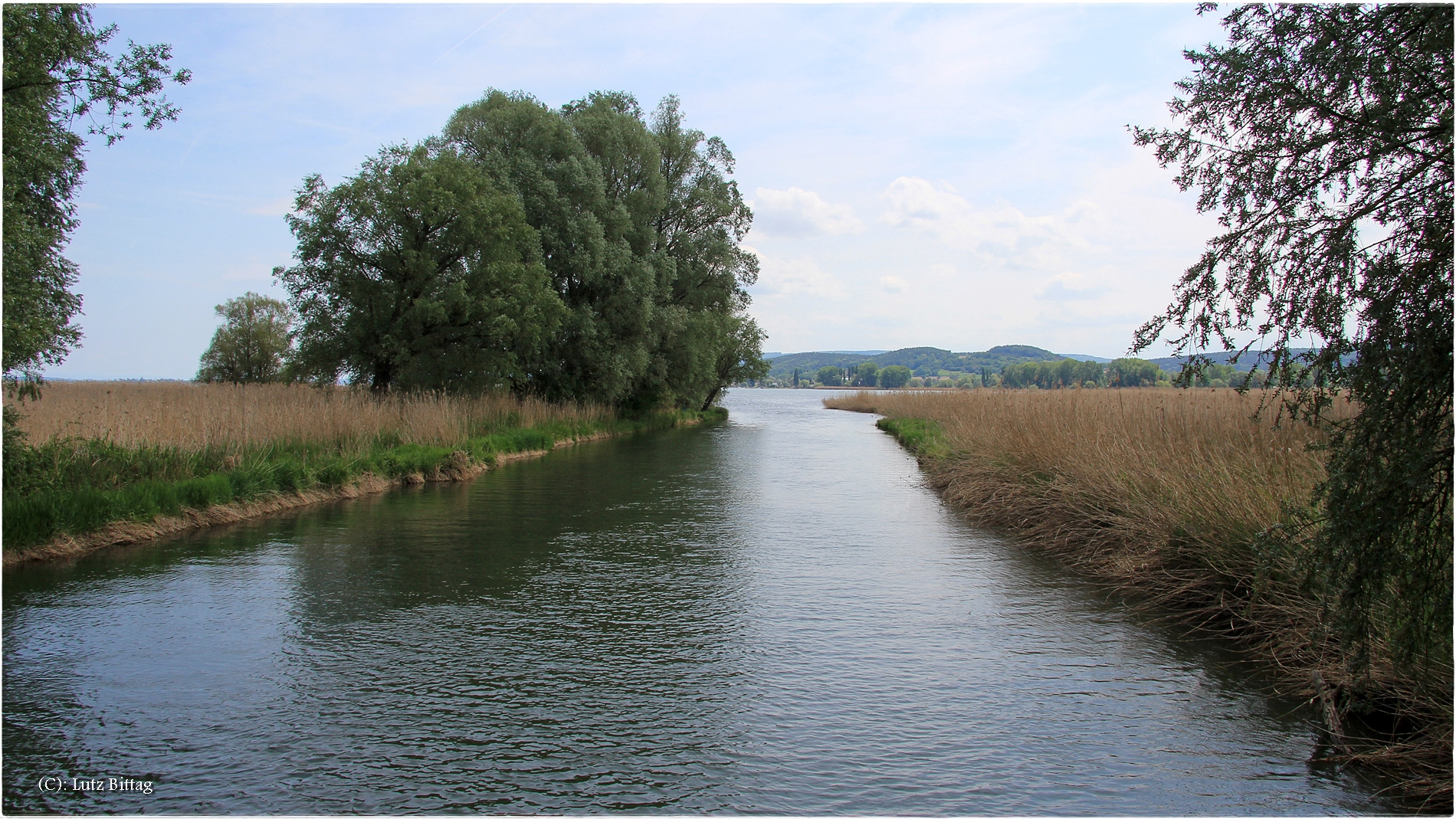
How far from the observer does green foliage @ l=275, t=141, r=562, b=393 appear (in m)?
21.8

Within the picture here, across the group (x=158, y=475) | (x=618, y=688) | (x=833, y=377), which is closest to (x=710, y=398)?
(x=158, y=475)

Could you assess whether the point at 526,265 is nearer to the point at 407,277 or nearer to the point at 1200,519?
the point at 407,277

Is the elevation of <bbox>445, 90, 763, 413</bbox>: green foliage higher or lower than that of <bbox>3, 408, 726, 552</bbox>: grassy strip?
higher

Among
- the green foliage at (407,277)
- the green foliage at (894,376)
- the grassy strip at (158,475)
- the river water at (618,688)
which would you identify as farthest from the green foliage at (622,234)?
the green foliage at (894,376)

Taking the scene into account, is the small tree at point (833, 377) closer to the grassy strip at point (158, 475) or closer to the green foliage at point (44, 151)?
the grassy strip at point (158, 475)

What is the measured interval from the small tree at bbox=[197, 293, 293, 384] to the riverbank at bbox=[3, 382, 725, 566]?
21329 millimetres

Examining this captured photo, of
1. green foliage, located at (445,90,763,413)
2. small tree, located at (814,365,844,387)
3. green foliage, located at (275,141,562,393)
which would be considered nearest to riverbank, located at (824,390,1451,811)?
green foliage, located at (275,141,562,393)

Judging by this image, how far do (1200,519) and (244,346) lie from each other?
41453 millimetres

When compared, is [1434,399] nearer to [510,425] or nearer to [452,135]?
[510,425]

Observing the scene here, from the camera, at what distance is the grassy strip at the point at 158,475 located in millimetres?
8539

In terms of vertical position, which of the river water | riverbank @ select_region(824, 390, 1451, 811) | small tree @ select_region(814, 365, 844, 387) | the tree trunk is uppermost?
small tree @ select_region(814, 365, 844, 387)

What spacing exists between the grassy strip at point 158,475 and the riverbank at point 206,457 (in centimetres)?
2

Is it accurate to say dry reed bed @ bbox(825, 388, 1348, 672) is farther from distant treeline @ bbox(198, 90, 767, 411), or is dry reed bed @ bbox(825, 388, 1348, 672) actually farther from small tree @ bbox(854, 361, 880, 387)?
small tree @ bbox(854, 361, 880, 387)

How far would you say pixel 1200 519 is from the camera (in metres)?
7.43
